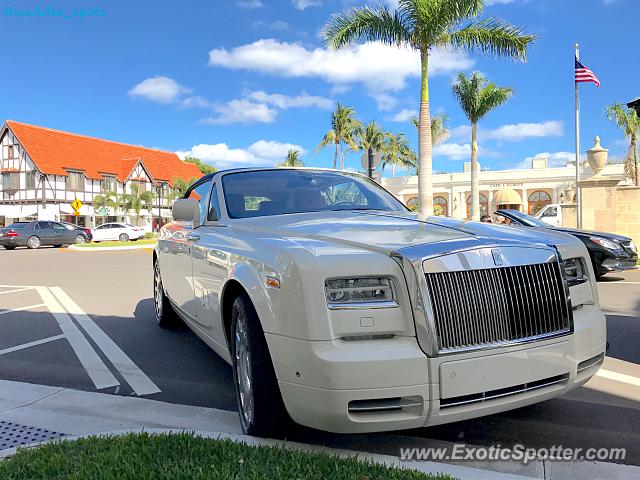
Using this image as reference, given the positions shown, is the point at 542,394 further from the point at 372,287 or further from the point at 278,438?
the point at 278,438

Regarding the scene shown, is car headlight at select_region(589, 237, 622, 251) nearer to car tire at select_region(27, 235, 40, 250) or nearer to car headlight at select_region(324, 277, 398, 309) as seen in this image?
car headlight at select_region(324, 277, 398, 309)

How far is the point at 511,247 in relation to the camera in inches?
109

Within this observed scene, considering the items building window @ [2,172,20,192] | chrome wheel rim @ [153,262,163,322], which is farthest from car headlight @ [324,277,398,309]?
building window @ [2,172,20,192]

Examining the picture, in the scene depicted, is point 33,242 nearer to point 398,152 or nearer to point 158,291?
point 158,291

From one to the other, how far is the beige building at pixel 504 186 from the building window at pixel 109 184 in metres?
27.9

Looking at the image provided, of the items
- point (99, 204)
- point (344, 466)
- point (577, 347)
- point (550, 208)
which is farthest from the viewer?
point (99, 204)

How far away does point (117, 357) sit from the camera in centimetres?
520

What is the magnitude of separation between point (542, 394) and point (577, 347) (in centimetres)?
34

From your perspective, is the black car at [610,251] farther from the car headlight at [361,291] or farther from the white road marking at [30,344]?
the car headlight at [361,291]

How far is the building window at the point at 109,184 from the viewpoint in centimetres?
5228

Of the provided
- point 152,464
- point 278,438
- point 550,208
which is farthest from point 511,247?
point 550,208

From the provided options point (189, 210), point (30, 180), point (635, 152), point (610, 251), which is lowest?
point (610, 251)

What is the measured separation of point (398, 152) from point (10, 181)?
1490 inches

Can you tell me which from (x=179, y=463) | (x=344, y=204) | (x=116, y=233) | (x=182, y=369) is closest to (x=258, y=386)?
(x=179, y=463)
